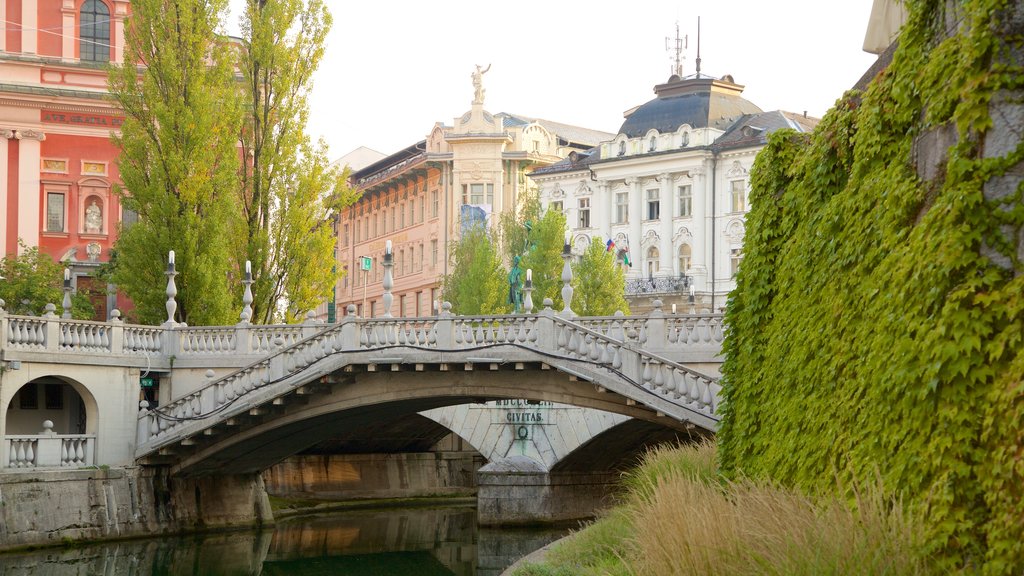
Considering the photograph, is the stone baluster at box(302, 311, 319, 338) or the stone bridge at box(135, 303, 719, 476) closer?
the stone bridge at box(135, 303, 719, 476)

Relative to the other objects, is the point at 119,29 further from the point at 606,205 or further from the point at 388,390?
the point at 606,205

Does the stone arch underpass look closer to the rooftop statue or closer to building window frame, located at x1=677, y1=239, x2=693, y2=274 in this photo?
building window frame, located at x1=677, y1=239, x2=693, y2=274

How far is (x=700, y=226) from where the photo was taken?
190 feet

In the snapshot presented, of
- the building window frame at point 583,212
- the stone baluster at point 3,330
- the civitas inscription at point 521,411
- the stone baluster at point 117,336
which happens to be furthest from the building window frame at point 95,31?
the building window frame at point 583,212

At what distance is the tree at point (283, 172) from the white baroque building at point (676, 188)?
21.6 meters

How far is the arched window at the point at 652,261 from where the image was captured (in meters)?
59.7

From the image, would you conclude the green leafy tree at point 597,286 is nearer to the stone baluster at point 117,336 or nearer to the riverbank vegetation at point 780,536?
the stone baluster at point 117,336

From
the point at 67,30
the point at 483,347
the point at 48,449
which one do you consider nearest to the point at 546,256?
the point at 67,30

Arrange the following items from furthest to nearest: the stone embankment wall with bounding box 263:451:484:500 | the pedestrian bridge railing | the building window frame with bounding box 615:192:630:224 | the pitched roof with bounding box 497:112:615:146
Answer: the pitched roof with bounding box 497:112:615:146
the building window frame with bounding box 615:192:630:224
the stone embankment wall with bounding box 263:451:484:500
the pedestrian bridge railing

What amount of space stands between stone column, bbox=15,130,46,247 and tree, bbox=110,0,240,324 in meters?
9.18

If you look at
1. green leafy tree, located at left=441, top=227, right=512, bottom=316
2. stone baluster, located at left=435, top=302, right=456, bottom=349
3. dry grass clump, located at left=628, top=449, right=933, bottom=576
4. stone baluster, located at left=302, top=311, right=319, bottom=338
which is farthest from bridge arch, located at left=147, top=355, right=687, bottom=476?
green leafy tree, located at left=441, top=227, right=512, bottom=316

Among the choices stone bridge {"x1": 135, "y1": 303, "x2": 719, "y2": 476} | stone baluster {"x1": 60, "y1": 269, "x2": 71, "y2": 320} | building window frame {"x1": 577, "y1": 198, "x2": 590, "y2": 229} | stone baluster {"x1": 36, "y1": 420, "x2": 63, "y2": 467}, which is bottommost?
stone baluster {"x1": 36, "y1": 420, "x2": 63, "y2": 467}

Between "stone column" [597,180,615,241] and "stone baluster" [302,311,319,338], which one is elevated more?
"stone column" [597,180,615,241]

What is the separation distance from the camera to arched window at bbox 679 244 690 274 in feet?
192
